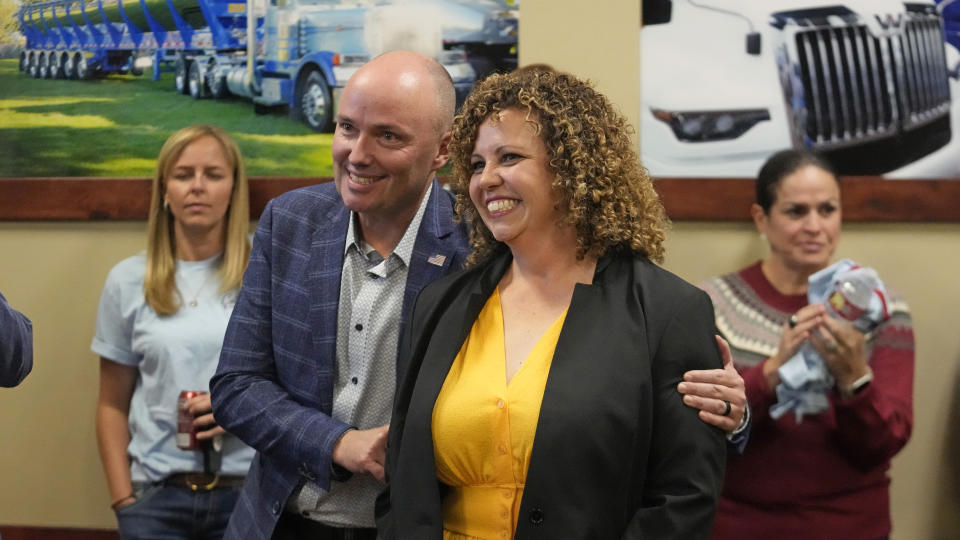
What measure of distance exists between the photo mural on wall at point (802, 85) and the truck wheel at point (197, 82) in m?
1.38

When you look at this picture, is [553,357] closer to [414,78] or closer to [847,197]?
[414,78]

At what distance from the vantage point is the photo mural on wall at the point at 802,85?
2793 mm

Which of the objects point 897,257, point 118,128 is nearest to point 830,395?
point 897,257

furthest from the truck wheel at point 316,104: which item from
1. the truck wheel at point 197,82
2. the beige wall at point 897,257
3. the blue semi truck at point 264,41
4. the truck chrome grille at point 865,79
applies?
the truck chrome grille at point 865,79

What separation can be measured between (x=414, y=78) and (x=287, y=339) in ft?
1.80

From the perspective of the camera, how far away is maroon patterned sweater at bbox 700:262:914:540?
8.11 feet

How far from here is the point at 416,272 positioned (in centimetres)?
181

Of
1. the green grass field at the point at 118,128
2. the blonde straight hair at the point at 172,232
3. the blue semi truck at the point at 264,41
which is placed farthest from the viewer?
the green grass field at the point at 118,128

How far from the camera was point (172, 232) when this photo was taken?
289 centimetres

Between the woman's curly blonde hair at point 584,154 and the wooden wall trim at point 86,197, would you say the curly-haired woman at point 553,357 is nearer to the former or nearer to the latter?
the woman's curly blonde hair at point 584,154

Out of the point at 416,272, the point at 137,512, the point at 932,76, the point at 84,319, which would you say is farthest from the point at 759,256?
the point at 84,319

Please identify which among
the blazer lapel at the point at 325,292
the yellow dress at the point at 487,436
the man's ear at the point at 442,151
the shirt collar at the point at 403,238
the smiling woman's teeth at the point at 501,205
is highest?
the man's ear at the point at 442,151

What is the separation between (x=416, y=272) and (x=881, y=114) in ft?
5.57

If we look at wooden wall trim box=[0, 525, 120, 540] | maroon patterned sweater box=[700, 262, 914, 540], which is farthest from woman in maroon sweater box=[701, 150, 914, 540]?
wooden wall trim box=[0, 525, 120, 540]
